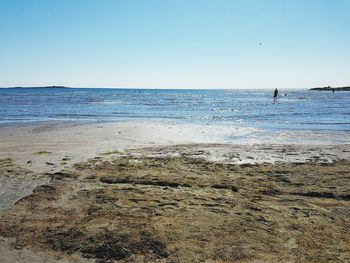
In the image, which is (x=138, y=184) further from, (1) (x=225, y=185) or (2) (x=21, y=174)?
(2) (x=21, y=174)

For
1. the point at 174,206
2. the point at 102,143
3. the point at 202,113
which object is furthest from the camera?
the point at 202,113

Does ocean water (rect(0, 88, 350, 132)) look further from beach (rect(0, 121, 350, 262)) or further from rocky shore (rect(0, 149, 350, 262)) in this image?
rocky shore (rect(0, 149, 350, 262))

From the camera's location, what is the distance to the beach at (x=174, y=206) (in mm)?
4695

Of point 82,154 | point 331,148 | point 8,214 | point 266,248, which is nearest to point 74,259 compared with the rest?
point 8,214

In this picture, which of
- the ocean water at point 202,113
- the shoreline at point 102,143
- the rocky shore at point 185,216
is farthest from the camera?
the ocean water at point 202,113

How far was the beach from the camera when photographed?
470 centimetres

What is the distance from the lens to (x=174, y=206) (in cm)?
627

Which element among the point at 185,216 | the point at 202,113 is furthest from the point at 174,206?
the point at 202,113

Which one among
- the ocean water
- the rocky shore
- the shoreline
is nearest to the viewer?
the rocky shore

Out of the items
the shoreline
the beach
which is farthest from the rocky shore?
the shoreline

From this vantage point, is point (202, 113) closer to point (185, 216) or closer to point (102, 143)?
point (102, 143)

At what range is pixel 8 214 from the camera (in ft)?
19.6

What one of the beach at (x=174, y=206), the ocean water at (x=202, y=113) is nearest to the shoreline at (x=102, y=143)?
the beach at (x=174, y=206)

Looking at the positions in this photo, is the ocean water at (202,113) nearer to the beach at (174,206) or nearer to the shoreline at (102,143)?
the shoreline at (102,143)
